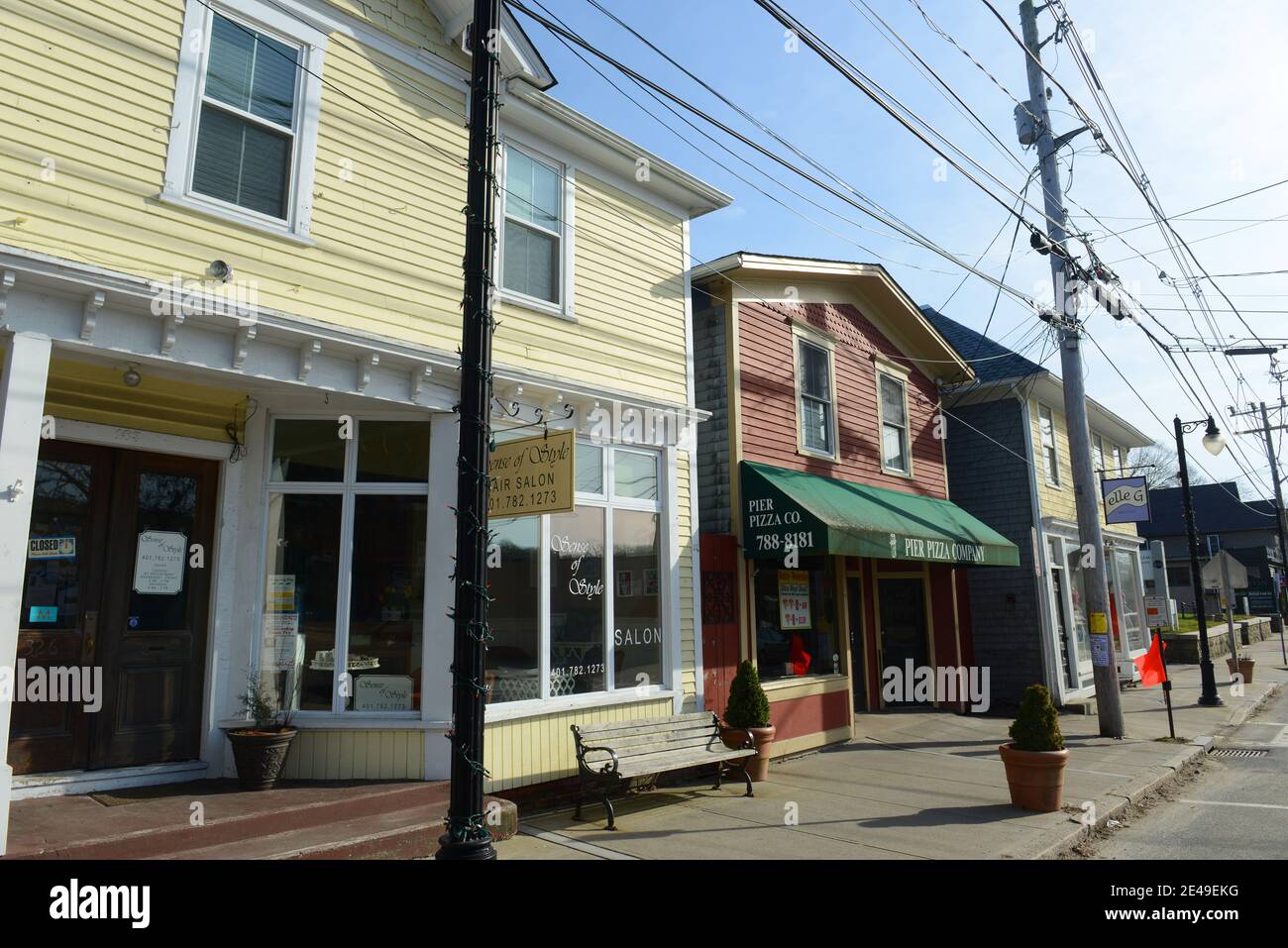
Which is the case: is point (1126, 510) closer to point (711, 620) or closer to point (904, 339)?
point (904, 339)

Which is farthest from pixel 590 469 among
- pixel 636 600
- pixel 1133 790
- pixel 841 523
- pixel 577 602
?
pixel 1133 790

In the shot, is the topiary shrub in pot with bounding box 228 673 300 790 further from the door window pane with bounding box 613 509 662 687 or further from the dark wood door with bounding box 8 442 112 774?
the door window pane with bounding box 613 509 662 687

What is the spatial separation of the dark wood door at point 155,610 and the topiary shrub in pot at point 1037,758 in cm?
740

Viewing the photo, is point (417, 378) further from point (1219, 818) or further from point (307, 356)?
point (1219, 818)

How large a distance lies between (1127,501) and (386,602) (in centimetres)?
1592

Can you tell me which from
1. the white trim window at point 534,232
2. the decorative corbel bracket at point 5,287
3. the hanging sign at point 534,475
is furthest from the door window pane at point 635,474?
the decorative corbel bracket at point 5,287

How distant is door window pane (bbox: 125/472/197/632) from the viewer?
6.84 meters

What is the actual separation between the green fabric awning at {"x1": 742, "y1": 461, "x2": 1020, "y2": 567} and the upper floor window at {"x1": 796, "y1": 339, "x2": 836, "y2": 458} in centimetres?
62

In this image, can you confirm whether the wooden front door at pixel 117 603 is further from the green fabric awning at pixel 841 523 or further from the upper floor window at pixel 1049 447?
the upper floor window at pixel 1049 447

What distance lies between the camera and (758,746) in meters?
9.16

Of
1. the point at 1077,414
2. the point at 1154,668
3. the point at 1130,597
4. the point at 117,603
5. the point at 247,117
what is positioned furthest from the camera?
the point at 1130,597

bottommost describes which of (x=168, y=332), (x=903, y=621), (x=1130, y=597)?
(x=903, y=621)

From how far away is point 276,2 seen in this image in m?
7.05

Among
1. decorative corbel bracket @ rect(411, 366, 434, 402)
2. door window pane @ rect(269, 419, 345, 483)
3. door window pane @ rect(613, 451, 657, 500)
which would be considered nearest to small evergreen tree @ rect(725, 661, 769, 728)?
door window pane @ rect(613, 451, 657, 500)
